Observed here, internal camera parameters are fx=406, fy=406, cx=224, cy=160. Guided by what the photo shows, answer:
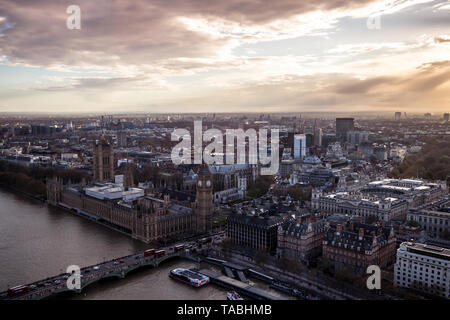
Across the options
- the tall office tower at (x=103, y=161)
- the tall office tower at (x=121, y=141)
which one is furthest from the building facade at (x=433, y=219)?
the tall office tower at (x=121, y=141)

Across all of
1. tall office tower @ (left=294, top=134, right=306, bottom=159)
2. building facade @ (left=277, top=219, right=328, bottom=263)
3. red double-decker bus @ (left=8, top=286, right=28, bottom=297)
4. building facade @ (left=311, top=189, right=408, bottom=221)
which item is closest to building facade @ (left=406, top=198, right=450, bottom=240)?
building facade @ (left=311, top=189, right=408, bottom=221)

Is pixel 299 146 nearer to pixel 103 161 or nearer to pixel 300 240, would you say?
pixel 103 161

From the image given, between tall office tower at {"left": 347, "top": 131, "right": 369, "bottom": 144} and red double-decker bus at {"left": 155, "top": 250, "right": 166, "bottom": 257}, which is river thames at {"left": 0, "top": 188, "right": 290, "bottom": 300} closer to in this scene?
red double-decker bus at {"left": 155, "top": 250, "right": 166, "bottom": 257}

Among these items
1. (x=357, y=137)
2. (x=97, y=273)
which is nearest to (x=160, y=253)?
(x=97, y=273)

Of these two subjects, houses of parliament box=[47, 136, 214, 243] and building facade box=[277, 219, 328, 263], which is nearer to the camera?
building facade box=[277, 219, 328, 263]

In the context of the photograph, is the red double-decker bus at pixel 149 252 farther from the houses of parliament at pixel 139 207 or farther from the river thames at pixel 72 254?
the houses of parliament at pixel 139 207

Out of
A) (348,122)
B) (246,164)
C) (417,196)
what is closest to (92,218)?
(246,164)
